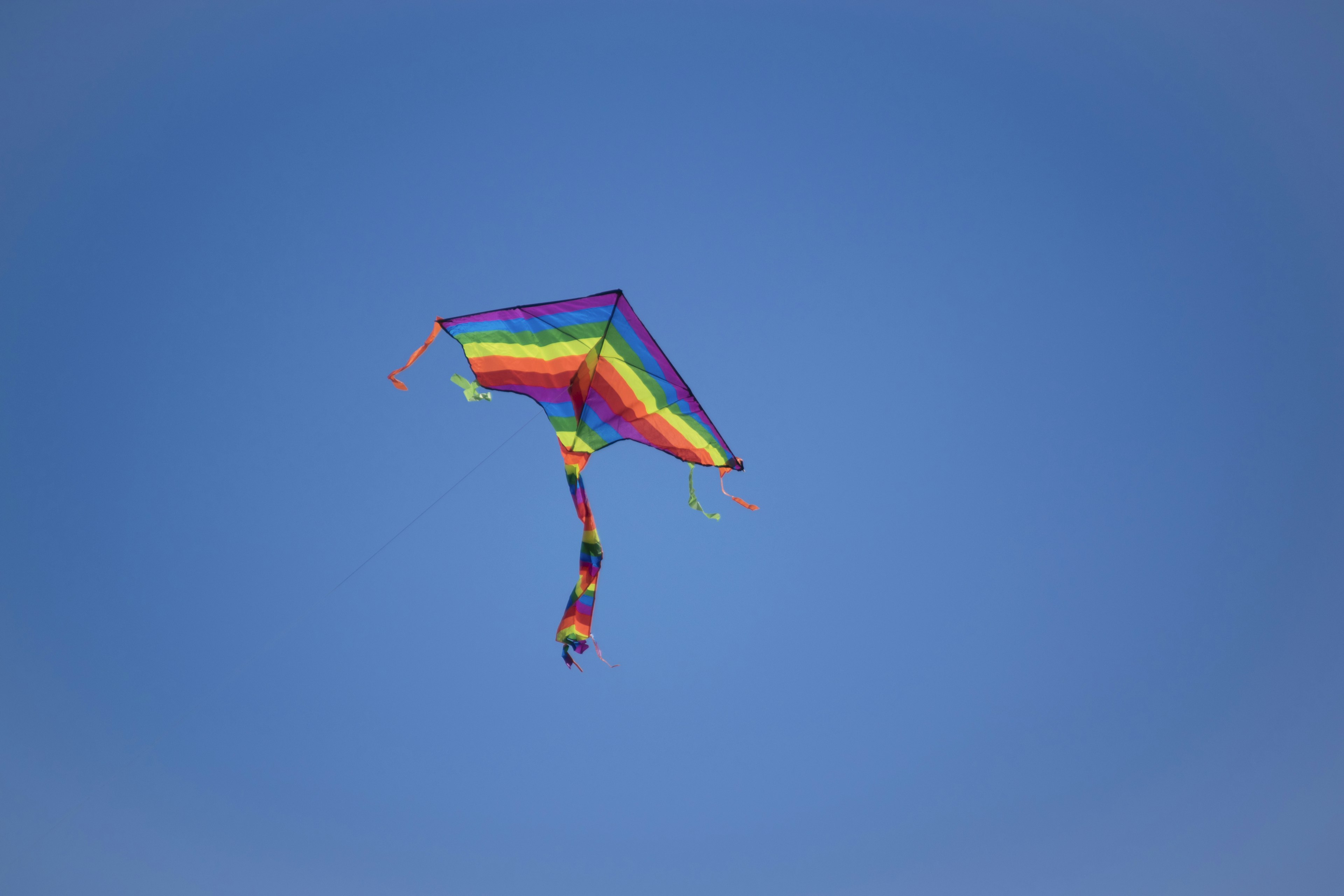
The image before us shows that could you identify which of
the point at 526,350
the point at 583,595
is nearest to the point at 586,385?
the point at 526,350

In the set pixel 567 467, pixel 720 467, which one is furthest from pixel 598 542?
pixel 720 467

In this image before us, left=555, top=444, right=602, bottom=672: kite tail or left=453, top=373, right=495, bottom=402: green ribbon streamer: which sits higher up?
left=453, top=373, right=495, bottom=402: green ribbon streamer

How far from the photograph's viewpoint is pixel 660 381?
275 inches

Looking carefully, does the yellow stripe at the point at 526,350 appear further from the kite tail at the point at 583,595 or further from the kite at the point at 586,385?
the kite tail at the point at 583,595

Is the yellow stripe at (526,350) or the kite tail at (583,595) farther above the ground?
the yellow stripe at (526,350)

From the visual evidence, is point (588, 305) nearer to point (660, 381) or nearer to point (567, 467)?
point (660, 381)

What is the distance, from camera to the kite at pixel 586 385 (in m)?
6.51

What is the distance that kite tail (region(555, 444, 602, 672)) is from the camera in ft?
21.7

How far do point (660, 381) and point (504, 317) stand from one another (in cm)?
147

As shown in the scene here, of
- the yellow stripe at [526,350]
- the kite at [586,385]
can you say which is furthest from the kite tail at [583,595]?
the yellow stripe at [526,350]

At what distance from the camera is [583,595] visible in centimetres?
661

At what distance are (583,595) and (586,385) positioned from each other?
6.18ft

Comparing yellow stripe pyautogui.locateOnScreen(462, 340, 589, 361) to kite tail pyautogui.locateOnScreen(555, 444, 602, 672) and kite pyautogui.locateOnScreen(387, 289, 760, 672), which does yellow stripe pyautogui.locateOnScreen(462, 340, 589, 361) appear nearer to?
kite pyautogui.locateOnScreen(387, 289, 760, 672)

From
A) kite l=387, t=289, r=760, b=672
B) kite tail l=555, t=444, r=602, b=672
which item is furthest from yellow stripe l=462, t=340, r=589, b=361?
kite tail l=555, t=444, r=602, b=672
